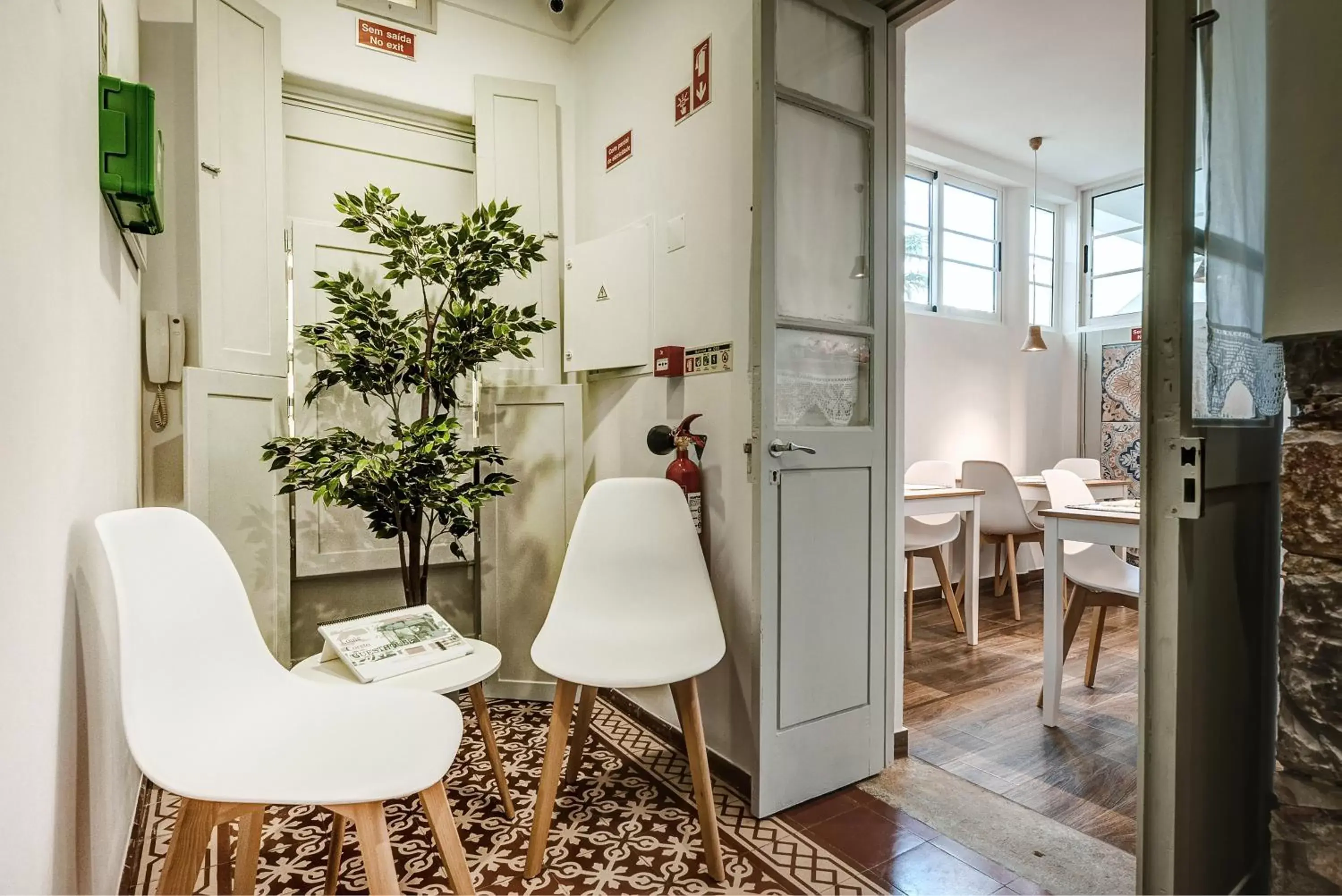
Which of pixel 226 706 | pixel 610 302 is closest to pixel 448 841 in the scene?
pixel 226 706

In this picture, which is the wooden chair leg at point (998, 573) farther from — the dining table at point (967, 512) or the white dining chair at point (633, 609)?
the white dining chair at point (633, 609)

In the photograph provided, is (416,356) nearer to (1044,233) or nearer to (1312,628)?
(1312,628)

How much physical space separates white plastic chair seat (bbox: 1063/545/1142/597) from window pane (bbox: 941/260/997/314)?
255 centimetres

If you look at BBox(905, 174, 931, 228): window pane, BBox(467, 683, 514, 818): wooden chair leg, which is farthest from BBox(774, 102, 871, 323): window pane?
BBox(905, 174, 931, 228): window pane

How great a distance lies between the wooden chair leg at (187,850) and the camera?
1099 mm

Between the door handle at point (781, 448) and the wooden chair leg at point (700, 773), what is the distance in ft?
2.14

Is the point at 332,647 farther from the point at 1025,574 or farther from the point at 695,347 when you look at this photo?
the point at 1025,574

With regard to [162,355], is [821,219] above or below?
above

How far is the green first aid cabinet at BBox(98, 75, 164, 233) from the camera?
132cm

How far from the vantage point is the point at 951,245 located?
4.89 m

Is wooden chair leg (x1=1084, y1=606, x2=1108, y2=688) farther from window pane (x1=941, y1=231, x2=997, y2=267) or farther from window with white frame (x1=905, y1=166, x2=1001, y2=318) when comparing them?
window pane (x1=941, y1=231, x2=997, y2=267)

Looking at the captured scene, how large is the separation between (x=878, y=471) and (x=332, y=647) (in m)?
1.68

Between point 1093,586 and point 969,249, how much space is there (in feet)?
10.5

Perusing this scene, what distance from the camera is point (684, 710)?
5.74 feet
